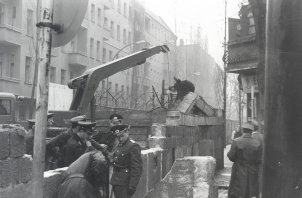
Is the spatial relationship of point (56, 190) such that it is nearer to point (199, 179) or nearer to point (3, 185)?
point (3, 185)

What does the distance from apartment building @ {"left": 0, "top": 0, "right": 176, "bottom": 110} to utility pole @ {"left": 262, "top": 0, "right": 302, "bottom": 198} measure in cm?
1400

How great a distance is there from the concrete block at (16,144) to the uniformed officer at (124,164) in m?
2.17

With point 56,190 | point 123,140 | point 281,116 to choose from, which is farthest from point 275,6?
point 123,140

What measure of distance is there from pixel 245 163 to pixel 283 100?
6818 millimetres

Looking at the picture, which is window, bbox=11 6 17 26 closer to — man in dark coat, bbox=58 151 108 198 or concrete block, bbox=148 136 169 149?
concrete block, bbox=148 136 169 149

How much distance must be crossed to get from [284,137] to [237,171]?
22.6ft

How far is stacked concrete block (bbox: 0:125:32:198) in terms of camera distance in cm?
423

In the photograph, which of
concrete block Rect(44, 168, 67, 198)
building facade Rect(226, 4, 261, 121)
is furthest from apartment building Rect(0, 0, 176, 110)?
concrete block Rect(44, 168, 67, 198)

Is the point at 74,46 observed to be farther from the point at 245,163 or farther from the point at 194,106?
the point at 245,163

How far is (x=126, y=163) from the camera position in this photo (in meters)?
6.61

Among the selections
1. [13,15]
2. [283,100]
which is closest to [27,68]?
[13,15]

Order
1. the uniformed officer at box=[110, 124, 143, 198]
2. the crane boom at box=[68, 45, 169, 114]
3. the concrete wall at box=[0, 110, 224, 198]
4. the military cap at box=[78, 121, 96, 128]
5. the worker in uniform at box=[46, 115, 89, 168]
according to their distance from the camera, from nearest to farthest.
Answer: the concrete wall at box=[0, 110, 224, 198] < the uniformed officer at box=[110, 124, 143, 198] < the military cap at box=[78, 121, 96, 128] < the worker in uniform at box=[46, 115, 89, 168] < the crane boom at box=[68, 45, 169, 114]

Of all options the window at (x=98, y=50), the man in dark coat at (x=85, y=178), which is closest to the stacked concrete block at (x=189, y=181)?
the man in dark coat at (x=85, y=178)

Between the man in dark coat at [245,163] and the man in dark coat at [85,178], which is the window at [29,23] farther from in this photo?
the man in dark coat at [85,178]
